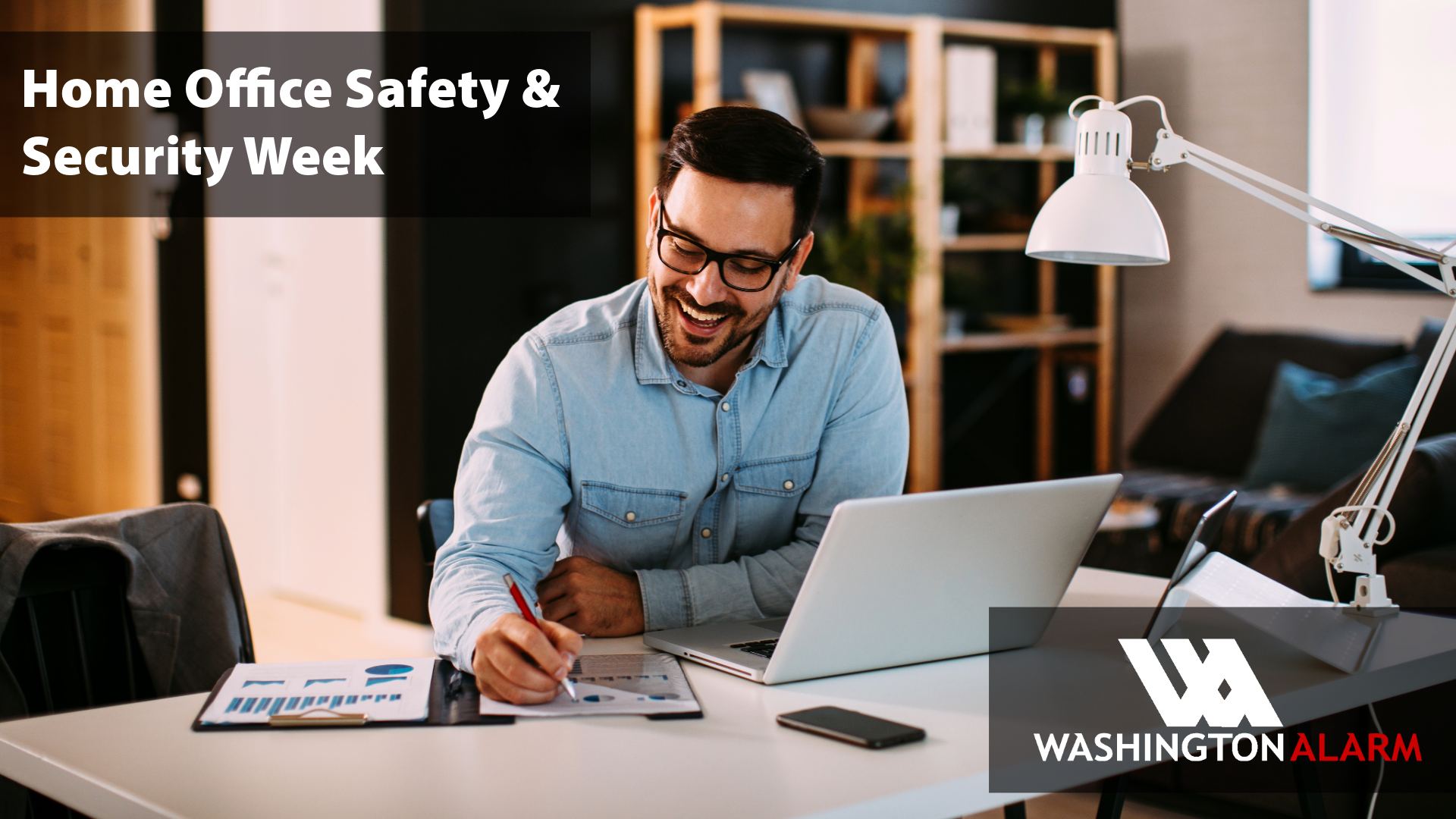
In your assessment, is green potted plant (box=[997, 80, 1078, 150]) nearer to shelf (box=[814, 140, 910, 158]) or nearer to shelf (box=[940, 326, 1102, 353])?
shelf (box=[814, 140, 910, 158])

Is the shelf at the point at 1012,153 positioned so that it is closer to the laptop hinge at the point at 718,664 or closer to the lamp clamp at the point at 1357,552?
the lamp clamp at the point at 1357,552

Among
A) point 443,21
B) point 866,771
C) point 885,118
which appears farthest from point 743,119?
point 885,118

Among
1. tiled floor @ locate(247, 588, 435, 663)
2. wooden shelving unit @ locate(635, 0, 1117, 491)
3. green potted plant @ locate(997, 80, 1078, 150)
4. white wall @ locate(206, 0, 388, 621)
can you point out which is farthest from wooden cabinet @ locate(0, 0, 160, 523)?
green potted plant @ locate(997, 80, 1078, 150)

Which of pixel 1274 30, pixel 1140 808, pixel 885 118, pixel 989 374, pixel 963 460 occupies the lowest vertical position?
pixel 1140 808

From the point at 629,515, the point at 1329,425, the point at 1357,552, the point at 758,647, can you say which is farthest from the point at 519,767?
the point at 1329,425

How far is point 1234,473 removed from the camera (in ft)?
15.5

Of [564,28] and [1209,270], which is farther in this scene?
[1209,270]

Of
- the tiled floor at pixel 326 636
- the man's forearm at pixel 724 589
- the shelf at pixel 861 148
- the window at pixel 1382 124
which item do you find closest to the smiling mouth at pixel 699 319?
the man's forearm at pixel 724 589

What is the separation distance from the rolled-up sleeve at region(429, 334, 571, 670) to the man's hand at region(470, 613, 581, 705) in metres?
0.16

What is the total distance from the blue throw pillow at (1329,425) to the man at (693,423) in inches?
109

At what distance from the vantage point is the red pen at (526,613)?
133cm

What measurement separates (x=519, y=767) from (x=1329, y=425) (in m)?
3.71

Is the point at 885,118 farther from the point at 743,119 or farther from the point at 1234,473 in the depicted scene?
the point at 743,119

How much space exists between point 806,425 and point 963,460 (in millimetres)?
3773
